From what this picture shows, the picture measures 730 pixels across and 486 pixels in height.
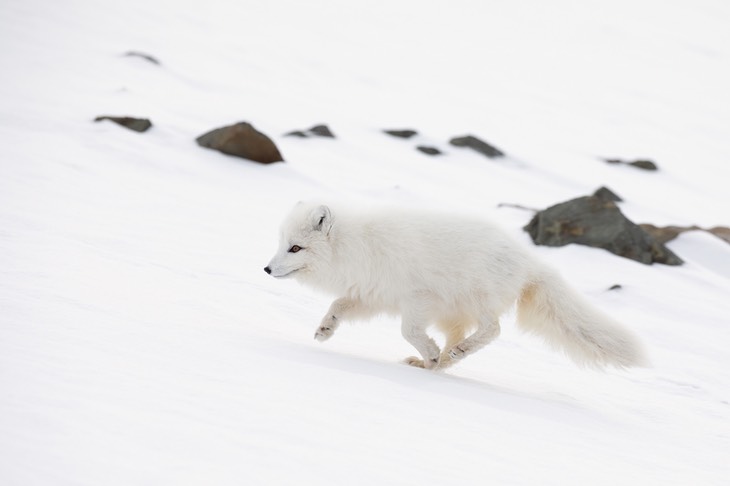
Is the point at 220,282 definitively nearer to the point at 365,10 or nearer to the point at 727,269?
the point at 727,269

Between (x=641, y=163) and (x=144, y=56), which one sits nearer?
(x=641, y=163)

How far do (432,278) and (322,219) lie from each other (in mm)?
680

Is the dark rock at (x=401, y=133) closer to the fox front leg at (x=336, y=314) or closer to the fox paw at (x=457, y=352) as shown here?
the fox front leg at (x=336, y=314)

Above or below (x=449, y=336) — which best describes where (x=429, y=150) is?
below

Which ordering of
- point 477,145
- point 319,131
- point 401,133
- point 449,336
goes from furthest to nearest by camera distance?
point 401,133 → point 477,145 → point 319,131 → point 449,336

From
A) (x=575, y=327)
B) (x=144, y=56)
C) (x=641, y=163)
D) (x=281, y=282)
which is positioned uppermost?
(x=575, y=327)

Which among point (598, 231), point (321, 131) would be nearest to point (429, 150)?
point (321, 131)

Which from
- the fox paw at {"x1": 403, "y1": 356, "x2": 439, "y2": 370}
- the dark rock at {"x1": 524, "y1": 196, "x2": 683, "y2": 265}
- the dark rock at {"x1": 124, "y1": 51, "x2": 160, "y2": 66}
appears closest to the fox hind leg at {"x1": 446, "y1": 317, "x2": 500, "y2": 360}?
the fox paw at {"x1": 403, "y1": 356, "x2": 439, "y2": 370}

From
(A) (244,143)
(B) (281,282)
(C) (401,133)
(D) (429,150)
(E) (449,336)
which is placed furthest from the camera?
(C) (401,133)

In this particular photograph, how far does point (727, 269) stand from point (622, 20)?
2613 cm

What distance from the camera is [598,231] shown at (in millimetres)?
8008

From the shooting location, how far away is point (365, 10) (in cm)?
2669

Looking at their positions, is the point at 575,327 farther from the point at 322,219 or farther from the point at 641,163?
the point at 641,163

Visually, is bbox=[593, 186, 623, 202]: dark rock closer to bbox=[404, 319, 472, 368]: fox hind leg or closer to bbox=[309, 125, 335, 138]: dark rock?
bbox=[309, 125, 335, 138]: dark rock
